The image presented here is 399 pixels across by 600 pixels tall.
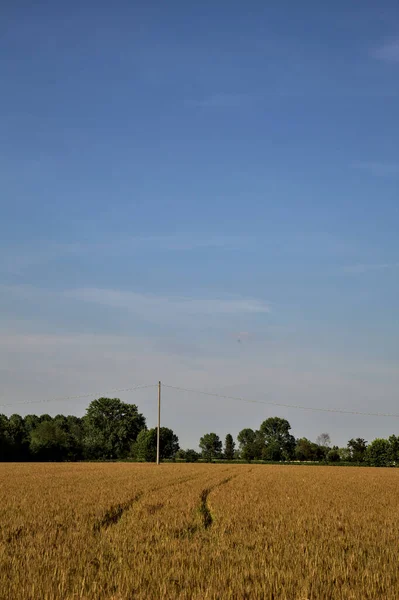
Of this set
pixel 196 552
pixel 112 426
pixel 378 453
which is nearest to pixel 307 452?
pixel 378 453

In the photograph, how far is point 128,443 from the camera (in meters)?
148

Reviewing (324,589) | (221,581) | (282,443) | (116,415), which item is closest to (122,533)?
(221,581)

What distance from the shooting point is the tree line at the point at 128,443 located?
380 ft

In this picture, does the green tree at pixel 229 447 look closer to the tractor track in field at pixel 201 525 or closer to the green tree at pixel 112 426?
the green tree at pixel 112 426

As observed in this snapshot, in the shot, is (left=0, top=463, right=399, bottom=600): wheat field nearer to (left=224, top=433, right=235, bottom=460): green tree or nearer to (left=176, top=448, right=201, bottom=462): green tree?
(left=176, top=448, right=201, bottom=462): green tree

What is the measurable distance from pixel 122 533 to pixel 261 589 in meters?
5.81

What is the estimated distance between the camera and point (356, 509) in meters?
19.2

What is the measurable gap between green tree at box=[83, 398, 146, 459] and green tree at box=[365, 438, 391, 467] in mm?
58741

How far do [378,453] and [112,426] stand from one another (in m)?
65.9

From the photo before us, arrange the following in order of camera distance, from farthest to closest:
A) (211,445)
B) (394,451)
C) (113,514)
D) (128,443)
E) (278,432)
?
(211,445)
(278,432)
(128,443)
(394,451)
(113,514)

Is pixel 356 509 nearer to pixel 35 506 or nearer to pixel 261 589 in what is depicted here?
pixel 35 506

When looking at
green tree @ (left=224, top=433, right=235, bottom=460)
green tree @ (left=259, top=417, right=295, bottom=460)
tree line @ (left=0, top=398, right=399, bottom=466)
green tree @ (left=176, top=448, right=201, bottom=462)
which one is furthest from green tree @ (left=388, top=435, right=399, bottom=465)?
green tree @ (left=224, top=433, right=235, bottom=460)

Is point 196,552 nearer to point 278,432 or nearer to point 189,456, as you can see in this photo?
point 189,456

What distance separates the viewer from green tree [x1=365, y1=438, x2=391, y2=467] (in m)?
120
